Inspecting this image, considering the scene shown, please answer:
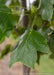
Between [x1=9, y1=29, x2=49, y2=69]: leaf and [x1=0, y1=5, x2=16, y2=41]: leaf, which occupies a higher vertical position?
[x1=0, y1=5, x2=16, y2=41]: leaf

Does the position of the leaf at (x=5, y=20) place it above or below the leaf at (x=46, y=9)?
below

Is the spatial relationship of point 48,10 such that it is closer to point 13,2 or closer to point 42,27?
point 42,27

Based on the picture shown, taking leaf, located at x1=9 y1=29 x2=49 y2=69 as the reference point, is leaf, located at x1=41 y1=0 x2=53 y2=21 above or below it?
above

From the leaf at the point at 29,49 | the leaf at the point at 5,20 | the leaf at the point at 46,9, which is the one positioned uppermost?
the leaf at the point at 46,9

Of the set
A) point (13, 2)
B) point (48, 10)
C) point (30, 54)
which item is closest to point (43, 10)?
point (48, 10)

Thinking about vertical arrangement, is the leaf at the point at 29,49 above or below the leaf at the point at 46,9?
below

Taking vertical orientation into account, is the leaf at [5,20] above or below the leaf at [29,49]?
above

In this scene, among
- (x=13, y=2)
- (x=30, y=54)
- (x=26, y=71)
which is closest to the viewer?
(x=30, y=54)

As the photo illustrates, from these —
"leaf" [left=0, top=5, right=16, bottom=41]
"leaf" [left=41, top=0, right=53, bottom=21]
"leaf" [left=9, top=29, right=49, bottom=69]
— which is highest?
"leaf" [left=41, top=0, right=53, bottom=21]
